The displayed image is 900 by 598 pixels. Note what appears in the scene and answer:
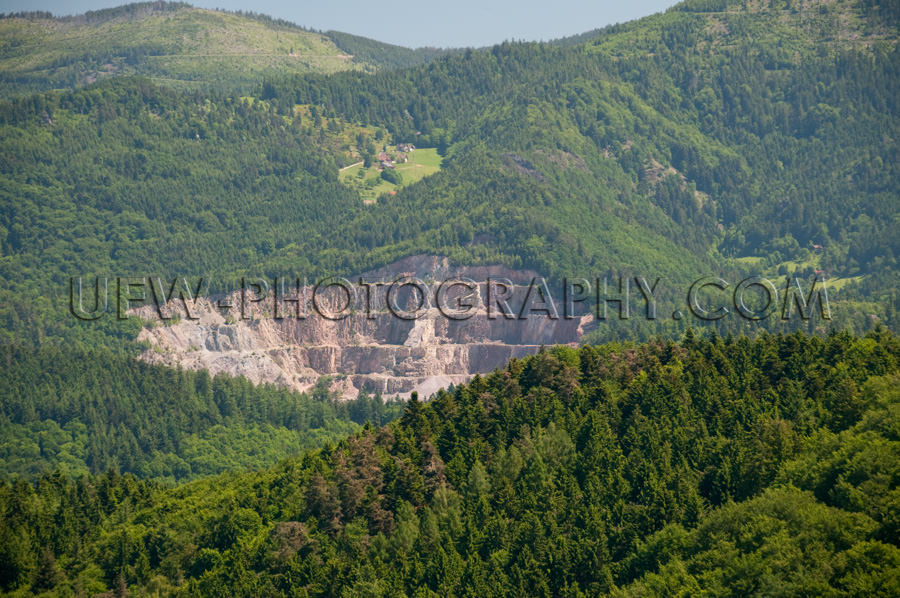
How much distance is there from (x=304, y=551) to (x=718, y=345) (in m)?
44.6

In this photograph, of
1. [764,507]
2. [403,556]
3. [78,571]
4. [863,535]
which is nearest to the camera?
[863,535]

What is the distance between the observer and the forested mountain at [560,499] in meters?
123

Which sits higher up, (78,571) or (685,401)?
(685,401)

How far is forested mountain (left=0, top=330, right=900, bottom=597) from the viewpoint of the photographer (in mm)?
123125

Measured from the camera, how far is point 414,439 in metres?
149

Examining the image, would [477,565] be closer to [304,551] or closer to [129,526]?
[304,551]

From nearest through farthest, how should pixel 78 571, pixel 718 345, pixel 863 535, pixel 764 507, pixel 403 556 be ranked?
pixel 863 535 < pixel 764 507 < pixel 403 556 < pixel 78 571 < pixel 718 345

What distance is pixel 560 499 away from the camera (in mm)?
138125

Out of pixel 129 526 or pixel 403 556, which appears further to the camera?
pixel 129 526

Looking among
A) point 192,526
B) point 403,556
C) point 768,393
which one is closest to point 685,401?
point 768,393

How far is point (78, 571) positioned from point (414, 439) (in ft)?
93.1

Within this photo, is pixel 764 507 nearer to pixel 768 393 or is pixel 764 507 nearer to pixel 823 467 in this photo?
pixel 823 467

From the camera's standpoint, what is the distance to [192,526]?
14738 centimetres

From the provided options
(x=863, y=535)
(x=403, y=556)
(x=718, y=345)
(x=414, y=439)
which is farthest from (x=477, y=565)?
(x=718, y=345)
